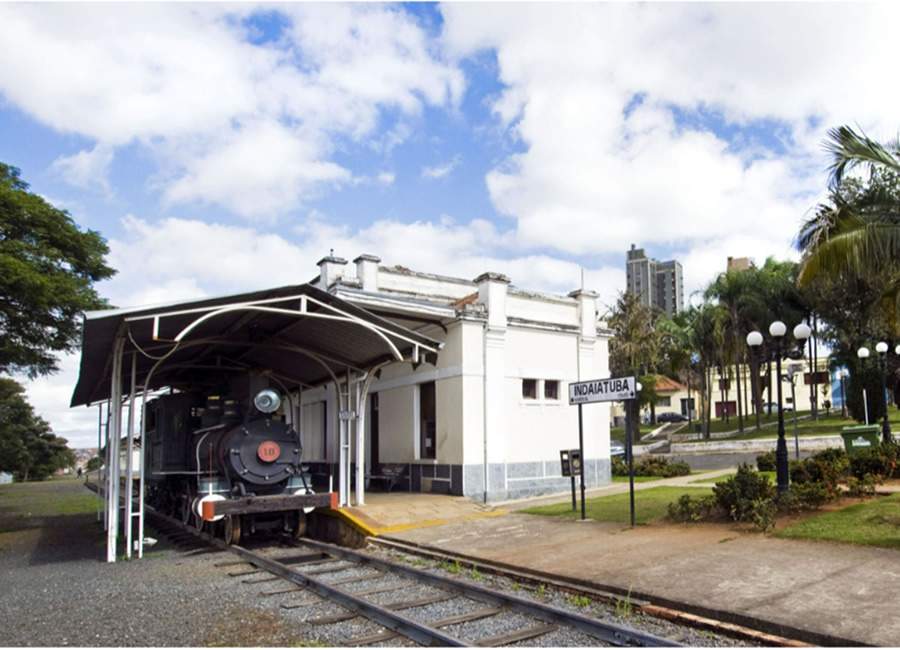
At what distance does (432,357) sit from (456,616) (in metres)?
6.95

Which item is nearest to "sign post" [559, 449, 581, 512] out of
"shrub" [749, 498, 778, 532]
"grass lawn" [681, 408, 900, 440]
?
"shrub" [749, 498, 778, 532]

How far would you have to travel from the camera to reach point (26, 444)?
51.7 meters

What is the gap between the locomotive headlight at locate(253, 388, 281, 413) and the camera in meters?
13.2

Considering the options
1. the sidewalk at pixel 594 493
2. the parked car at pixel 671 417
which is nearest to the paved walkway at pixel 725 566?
the sidewalk at pixel 594 493

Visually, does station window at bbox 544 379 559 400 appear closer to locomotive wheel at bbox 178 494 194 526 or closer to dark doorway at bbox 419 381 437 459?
dark doorway at bbox 419 381 437 459

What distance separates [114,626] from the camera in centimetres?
739

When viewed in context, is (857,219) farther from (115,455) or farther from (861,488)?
(115,455)

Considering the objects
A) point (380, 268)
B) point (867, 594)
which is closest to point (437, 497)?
point (380, 268)

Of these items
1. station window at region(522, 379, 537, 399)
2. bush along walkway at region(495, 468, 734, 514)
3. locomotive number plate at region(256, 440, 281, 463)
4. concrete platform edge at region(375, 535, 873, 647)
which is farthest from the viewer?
station window at region(522, 379, 537, 399)

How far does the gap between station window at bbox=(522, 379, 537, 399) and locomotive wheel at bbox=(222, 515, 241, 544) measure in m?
8.29

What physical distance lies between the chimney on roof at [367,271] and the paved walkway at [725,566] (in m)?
8.12

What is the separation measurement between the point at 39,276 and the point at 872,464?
17157 millimetres

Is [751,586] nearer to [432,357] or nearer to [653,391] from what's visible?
[432,357]

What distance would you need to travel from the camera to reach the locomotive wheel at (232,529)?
1262 centimetres
